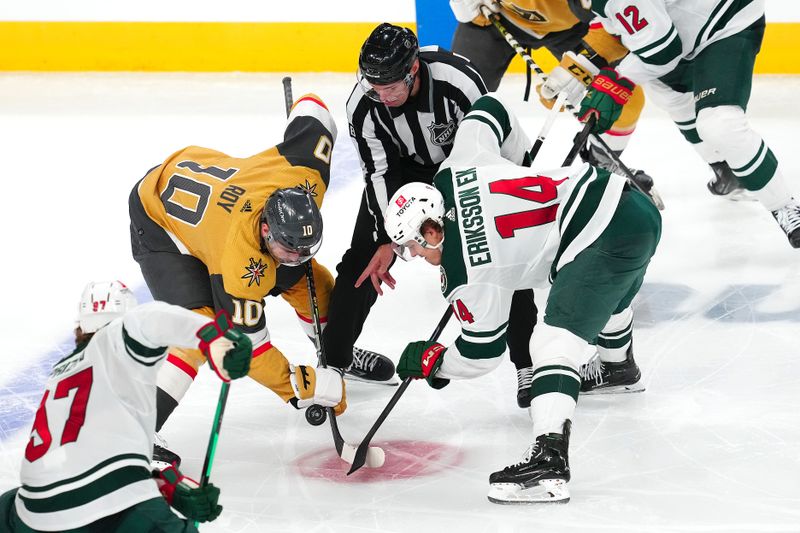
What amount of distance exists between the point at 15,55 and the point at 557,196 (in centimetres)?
498

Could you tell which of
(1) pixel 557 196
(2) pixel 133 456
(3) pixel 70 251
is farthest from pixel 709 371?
(3) pixel 70 251

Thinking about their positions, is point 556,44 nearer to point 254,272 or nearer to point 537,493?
point 254,272

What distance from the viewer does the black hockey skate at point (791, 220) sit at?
3.80 m

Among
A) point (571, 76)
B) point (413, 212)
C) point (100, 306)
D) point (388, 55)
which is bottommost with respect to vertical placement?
point (100, 306)

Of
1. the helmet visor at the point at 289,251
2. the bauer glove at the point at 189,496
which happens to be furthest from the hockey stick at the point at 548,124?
the bauer glove at the point at 189,496

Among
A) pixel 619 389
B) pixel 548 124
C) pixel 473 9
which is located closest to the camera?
pixel 619 389

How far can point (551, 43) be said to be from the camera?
4387 mm

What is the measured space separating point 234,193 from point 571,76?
1.45 metres

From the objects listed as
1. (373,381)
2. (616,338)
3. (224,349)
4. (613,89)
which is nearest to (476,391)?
(373,381)

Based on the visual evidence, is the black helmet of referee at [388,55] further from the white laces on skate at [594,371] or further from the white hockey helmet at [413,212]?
the white laces on skate at [594,371]

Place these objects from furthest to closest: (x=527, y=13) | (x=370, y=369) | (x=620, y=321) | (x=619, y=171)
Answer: (x=619, y=171) → (x=527, y=13) → (x=370, y=369) → (x=620, y=321)

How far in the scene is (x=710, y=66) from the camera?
12.3 feet

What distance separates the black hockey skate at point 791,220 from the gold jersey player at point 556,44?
73 cm

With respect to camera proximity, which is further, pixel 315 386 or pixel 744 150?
pixel 744 150
